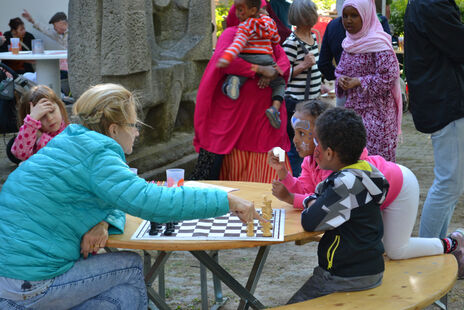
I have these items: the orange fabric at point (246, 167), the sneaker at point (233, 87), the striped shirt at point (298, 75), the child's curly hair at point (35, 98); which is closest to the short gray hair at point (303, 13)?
the striped shirt at point (298, 75)

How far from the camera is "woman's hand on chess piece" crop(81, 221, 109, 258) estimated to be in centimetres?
244

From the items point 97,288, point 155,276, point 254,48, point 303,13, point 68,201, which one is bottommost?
point 155,276

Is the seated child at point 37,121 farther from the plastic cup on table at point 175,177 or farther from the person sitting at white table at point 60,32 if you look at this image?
the person sitting at white table at point 60,32

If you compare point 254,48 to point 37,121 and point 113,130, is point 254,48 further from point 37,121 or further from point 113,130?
point 113,130

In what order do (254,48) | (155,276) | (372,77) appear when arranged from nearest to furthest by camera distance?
(155,276) < (372,77) < (254,48)

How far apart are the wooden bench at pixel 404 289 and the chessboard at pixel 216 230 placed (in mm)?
320

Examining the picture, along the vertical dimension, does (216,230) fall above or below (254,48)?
below

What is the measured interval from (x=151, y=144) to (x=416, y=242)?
12.5 feet

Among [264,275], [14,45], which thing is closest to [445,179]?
[264,275]

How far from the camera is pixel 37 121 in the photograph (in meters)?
3.82

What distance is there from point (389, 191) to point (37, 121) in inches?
84.3

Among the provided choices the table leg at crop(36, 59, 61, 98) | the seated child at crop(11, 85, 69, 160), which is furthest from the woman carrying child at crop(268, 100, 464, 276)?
the table leg at crop(36, 59, 61, 98)

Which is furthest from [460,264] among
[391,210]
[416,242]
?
[391,210]

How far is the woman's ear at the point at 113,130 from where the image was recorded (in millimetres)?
2512
